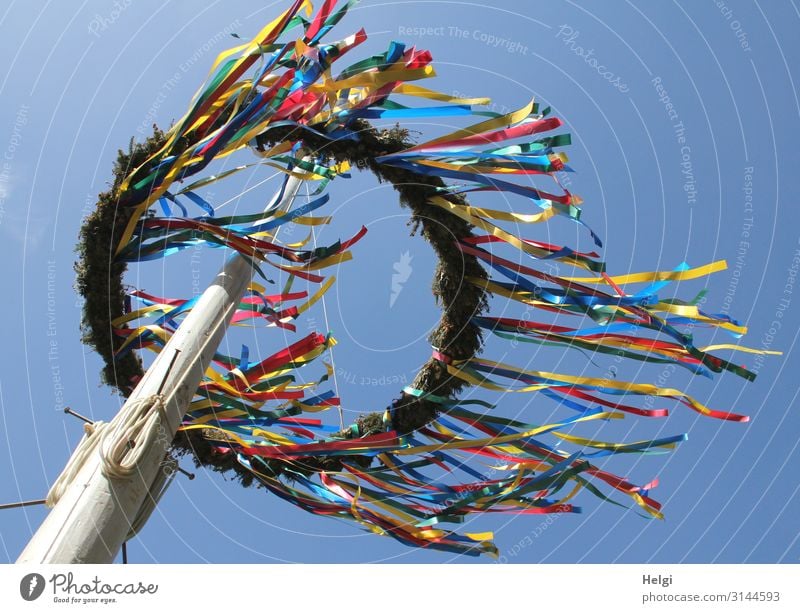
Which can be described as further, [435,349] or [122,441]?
[435,349]

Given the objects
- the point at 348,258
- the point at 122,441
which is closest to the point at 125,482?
the point at 122,441

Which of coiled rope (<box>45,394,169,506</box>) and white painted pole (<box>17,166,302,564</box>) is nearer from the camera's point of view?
white painted pole (<box>17,166,302,564</box>)

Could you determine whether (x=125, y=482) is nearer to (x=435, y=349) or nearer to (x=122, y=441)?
(x=122, y=441)

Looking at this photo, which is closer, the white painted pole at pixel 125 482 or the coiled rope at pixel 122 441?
the white painted pole at pixel 125 482

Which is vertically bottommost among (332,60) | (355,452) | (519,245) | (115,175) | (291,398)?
(355,452)

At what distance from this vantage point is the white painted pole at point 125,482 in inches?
153

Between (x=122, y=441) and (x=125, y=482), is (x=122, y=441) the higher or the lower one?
the higher one

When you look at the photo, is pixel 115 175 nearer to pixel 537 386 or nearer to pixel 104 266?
pixel 104 266

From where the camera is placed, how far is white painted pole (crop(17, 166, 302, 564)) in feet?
12.8

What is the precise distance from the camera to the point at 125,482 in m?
4.29
